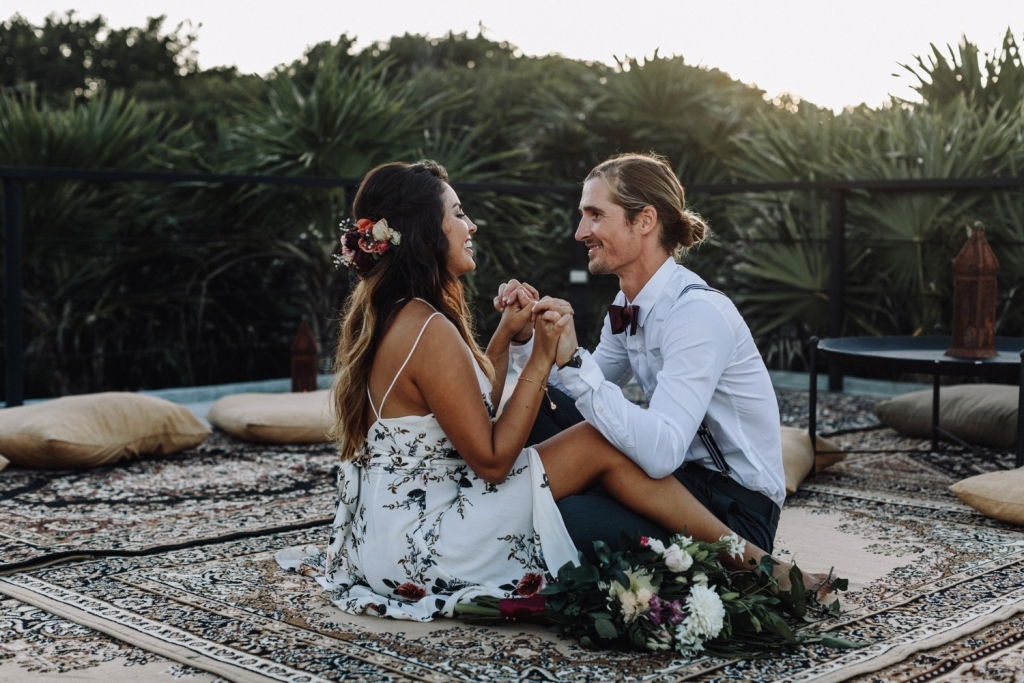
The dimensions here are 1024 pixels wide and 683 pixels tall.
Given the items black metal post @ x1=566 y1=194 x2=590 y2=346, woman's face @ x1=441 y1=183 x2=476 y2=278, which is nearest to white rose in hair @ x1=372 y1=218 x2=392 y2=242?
woman's face @ x1=441 y1=183 x2=476 y2=278

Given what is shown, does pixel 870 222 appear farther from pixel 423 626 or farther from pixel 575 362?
pixel 423 626

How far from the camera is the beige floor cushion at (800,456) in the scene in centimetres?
399

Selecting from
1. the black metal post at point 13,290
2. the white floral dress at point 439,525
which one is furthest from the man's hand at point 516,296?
the black metal post at point 13,290

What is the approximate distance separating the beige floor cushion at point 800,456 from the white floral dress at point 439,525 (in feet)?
5.33

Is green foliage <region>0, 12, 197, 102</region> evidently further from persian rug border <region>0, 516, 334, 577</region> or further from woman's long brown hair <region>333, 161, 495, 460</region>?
woman's long brown hair <region>333, 161, 495, 460</region>

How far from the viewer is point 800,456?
412 cm

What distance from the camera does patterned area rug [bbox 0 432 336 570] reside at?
336cm

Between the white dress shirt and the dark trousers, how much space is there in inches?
1.2

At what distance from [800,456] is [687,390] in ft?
5.89

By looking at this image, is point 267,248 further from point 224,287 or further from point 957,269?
point 957,269

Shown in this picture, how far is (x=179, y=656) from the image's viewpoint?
7.64 feet

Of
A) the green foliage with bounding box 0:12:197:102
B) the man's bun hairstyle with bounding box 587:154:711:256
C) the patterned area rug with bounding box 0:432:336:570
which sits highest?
the green foliage with bounding box 0:12:197:102

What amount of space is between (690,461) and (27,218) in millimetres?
5325

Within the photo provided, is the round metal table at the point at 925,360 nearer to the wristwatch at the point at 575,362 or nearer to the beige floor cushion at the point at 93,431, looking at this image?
the wristwatch at the point at 575,362
